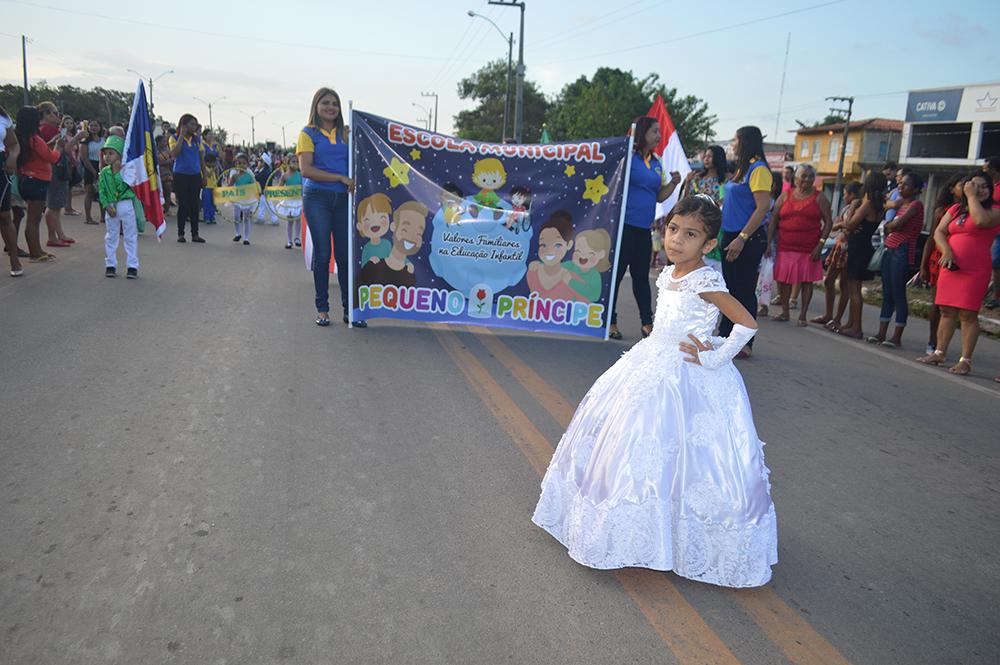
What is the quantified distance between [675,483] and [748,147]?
460 cm

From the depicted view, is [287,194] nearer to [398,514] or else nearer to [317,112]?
[317,112]

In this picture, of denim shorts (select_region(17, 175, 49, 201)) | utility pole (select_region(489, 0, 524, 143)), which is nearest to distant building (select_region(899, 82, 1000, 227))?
utility pole (select_region(489, 0, 524, 143))

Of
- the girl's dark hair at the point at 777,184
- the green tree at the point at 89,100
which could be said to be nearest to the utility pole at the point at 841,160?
the girl's dark hair at the point at 777,184

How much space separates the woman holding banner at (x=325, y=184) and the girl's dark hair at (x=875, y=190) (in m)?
6.19

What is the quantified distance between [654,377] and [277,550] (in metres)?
1.78

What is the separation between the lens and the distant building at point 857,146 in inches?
2411

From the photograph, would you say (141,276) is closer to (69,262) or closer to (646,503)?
(69,262)

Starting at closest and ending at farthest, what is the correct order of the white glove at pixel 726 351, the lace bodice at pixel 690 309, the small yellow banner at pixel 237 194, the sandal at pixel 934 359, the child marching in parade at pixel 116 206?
the white glove at pixel 726 351 → the lace bodice at pixel 690 309 → the sandal at pixel 934 359 → the child marching in parade at pixel 116 206 → the small yellow banner at pixel 237 194

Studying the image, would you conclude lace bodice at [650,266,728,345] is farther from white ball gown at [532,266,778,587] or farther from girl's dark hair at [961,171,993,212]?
girl's dark hair at [961,171,993,212]

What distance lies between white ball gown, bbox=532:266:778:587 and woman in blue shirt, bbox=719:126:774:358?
12.6 feet

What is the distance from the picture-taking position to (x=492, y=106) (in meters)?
89.8

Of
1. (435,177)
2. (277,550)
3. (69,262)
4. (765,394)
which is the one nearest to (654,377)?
(277,550)

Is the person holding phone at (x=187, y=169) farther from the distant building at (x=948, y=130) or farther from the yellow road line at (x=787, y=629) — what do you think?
the distant building at (x=948, y=130)

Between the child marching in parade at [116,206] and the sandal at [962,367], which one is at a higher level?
the child marching in parade at [116,206]
